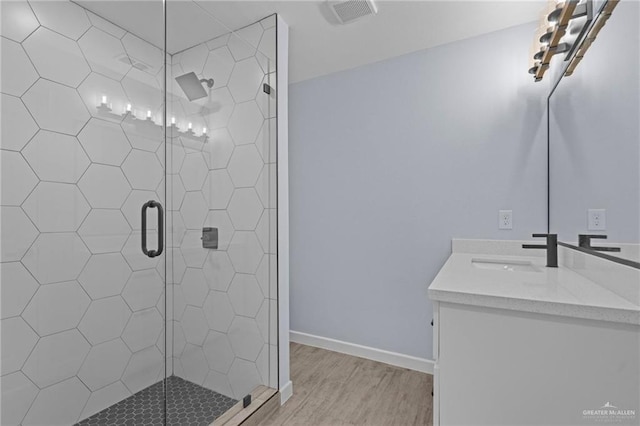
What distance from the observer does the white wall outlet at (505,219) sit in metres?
2.02

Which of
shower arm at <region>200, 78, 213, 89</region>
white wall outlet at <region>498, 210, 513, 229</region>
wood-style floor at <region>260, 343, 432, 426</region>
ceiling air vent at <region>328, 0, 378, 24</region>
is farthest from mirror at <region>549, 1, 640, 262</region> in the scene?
shower arm at <region>200, 78, 213, 89</region>

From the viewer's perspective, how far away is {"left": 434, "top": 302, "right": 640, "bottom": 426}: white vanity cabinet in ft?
2.80

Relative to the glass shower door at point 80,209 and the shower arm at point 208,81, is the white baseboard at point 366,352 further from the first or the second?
the shower arm at point 208,81

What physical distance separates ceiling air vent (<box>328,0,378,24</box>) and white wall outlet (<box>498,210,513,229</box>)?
145 centimetres

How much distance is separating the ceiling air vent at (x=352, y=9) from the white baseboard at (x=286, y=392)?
2235mm

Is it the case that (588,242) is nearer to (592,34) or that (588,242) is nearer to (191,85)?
(592,34)

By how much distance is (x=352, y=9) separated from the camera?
186cm

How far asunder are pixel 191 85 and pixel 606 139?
181 centimetres

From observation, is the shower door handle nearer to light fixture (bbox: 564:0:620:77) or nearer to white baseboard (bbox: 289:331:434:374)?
white baseboard (bbox: 289:331:434:374)

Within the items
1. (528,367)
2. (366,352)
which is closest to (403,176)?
(366,352)

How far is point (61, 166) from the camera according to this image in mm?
1462

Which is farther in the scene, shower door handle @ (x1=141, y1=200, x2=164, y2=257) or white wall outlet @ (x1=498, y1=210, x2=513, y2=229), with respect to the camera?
white wall outlet @ (x1=498, y1=210, x2=513, y2=229)

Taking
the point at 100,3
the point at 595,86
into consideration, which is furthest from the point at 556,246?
the point at 100,3

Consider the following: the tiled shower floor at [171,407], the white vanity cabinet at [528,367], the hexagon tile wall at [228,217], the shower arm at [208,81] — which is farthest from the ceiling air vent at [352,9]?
the tiled shower floor at [171,407]
